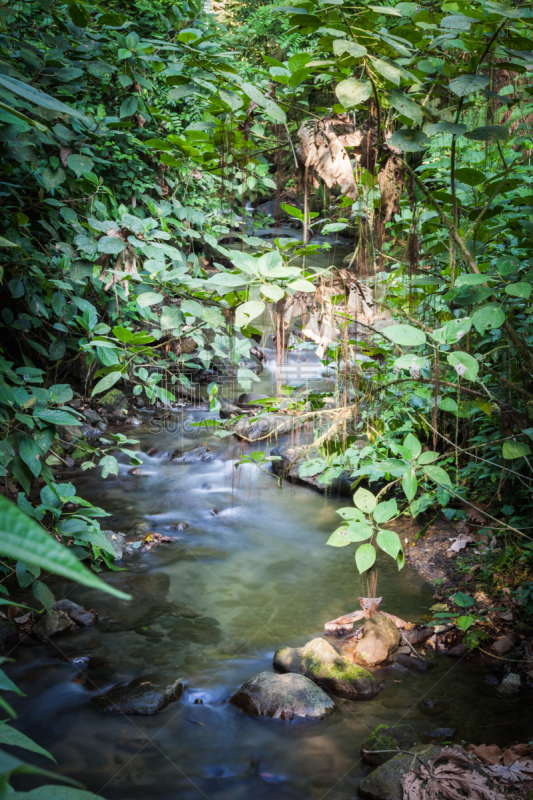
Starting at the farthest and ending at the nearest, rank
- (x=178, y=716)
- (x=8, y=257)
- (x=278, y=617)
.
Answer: (x=278, y=617), (x=178, y=716), (x=8, y=257)

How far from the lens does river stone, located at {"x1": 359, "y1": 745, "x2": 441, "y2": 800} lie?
2154 millimetres

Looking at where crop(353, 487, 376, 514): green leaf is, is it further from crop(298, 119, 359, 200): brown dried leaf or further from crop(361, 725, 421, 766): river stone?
crop(361, 725, 421, 766): river stone

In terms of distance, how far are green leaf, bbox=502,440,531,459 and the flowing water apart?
2.73 ft

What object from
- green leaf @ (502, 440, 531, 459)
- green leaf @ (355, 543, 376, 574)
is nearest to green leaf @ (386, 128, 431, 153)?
green leaf @ (502, 440, 531, 459)

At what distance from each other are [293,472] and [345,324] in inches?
158

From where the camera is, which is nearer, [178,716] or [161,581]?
[178,716]

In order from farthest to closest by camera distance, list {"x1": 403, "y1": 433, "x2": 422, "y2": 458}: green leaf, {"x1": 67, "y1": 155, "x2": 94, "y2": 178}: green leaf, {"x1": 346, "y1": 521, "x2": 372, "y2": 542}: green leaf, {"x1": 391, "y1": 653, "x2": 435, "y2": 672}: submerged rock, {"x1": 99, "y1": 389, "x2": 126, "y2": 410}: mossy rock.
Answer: {"x1": 99, "y1": 389, "x2": 126, "y2": 410}: mossy rock → {"x1": 391, "y1": 653, "x2": 435, "y2": 672}: submerged rock → {"x1": 67, "y1": 155, "x2": 94, "y2": 178}: green leaf → {"x1": 403, "y1": 433, "x2": 422, "y2": 458}: green leaf → {"x1": 346, "y1": 521, "x2": 372, "y2": 542}: green leaf

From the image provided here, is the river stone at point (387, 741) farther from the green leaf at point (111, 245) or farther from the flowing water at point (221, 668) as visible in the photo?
the green leaf at point (111, 245)

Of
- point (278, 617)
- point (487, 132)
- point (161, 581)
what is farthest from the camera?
point (161, 581)

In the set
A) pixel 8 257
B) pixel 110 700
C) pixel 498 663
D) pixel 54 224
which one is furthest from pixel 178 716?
pixel 54 224

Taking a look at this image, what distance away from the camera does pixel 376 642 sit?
3.18 m

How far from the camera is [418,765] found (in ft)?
7.13

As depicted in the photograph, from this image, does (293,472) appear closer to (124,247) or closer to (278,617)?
(278,617)

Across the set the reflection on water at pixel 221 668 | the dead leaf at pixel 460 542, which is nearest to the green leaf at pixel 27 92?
the reflection on water at pixel 221 668
